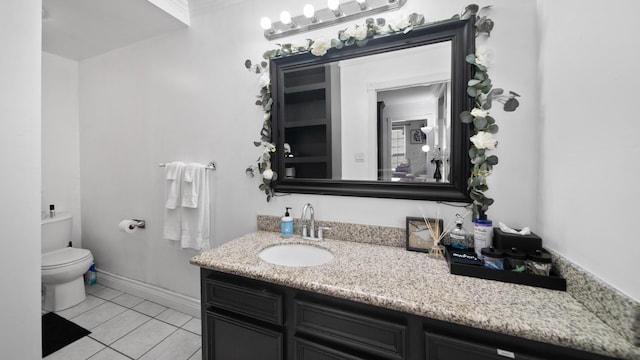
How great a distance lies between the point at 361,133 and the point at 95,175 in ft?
8.81

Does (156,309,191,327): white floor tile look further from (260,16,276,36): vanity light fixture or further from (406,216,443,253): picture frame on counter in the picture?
(260,16,276,36): vanity light fixture

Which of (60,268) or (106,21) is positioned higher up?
(106,21)

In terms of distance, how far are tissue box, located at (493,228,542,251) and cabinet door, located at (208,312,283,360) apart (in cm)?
97

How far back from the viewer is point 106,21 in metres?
1.77

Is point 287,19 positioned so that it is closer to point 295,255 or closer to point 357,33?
point 357,33

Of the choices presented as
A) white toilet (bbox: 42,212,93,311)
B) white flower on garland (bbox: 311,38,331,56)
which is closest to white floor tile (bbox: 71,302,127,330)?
white toilet (bbox: 42,212,93,311)

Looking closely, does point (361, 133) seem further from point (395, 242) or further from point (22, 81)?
point (22, 81)

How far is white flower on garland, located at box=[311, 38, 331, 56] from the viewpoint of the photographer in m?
1.32

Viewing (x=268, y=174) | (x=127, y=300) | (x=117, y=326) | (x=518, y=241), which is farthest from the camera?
(x=127, y=300)

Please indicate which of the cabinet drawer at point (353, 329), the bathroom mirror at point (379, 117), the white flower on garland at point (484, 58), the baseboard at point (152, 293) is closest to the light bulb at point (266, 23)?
the bathroom mirror at point (379, 117)

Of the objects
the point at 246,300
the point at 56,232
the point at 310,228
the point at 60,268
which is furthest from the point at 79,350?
the point at 310,228

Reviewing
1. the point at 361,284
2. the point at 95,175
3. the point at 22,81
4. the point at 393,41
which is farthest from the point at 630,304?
the point at 95,175

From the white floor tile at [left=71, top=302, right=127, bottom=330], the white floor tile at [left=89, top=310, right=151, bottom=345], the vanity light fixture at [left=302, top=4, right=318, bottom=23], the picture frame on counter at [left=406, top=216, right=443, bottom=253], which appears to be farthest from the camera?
the white floor tile at [left=71, top=302, right=127, bottom=330]

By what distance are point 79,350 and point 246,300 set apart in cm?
150
